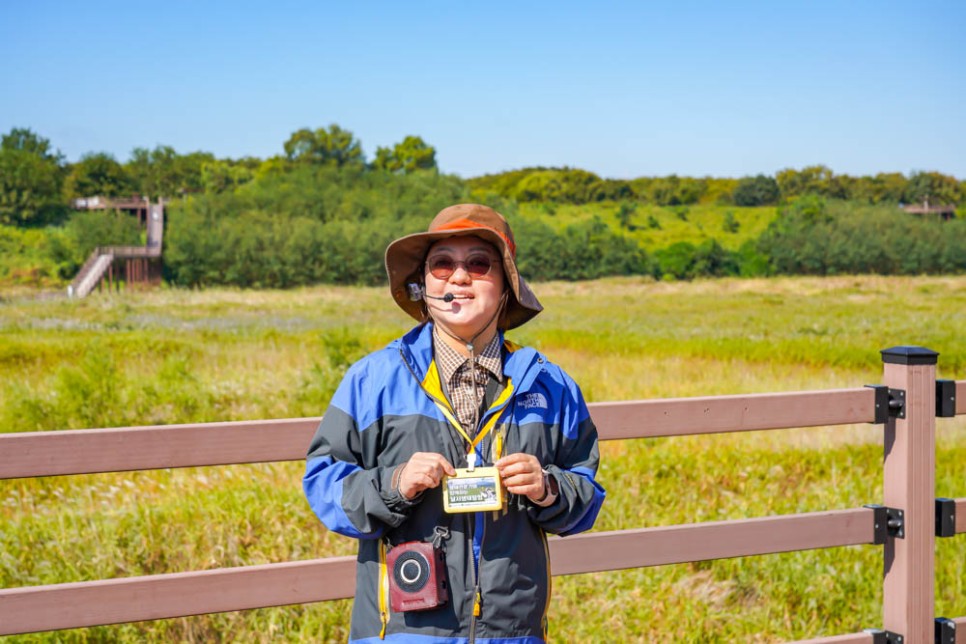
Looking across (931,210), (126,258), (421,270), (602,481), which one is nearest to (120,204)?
(126,258)

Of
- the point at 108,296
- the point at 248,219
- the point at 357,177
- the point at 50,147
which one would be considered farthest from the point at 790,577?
the point at 357,177

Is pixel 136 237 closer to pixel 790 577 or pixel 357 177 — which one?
pixel 357 177

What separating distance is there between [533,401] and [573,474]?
17 cm

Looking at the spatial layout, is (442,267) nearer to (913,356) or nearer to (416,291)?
(416,291)

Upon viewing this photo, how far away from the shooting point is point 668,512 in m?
6.95

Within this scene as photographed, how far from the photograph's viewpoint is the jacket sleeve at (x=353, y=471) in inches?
85.4

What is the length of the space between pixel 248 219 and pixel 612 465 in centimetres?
7977

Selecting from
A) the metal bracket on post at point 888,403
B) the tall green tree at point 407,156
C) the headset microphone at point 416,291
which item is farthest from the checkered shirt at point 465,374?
the tall green tree at point 407,156

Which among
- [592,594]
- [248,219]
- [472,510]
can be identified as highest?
[248,219]

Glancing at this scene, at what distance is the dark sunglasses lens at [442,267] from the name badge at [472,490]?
0.45 m

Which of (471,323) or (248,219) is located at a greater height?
(248,219)

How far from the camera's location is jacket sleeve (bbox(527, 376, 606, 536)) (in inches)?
87.7

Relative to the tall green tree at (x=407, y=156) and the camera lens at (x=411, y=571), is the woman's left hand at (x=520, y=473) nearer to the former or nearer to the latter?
the camera lens at (x=411, y=571)

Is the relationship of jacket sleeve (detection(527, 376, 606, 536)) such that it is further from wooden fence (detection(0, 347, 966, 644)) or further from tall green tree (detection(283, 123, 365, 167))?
tall green tree (detection(283, 123, 365, 167))
